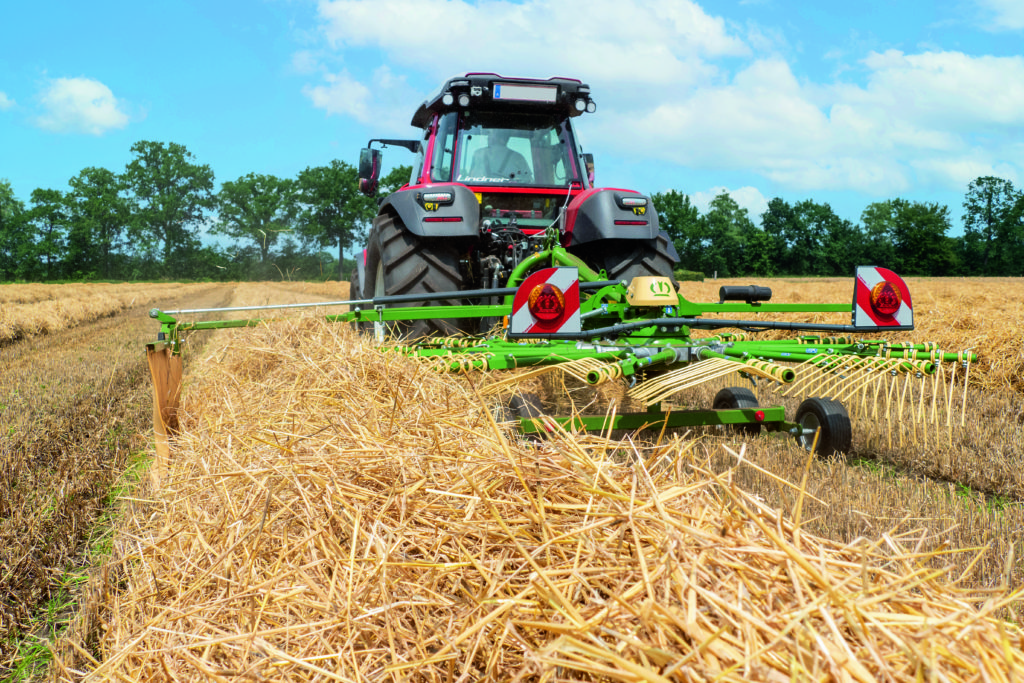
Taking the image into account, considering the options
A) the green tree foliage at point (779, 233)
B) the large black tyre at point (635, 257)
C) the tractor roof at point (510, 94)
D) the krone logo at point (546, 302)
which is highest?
the green tree foliage at point (779, 233)

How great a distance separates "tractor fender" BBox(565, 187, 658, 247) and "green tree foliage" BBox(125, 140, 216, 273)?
54.7 m

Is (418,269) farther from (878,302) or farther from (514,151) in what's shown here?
(878,302)

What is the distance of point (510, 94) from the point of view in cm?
498

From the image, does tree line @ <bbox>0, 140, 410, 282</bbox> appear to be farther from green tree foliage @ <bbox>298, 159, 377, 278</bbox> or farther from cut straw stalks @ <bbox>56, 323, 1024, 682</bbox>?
cut straw stalks @ <bbox>56, 323, 1024, 682</bbox>

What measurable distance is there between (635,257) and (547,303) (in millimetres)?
1723

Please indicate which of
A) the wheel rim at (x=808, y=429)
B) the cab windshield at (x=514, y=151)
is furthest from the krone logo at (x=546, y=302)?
the cab windshield at (x=514, y=151)

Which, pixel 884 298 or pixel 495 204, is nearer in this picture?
pixel 884 298

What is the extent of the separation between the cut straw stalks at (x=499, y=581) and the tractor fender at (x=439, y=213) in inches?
86.0

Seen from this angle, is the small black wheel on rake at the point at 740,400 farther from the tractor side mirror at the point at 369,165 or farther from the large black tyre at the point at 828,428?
the tractor side mirror at the point at 369,165

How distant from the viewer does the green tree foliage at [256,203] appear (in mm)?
47844

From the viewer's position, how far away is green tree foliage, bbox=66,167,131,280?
52.2 meters

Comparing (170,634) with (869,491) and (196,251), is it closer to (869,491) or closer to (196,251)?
(869,491)

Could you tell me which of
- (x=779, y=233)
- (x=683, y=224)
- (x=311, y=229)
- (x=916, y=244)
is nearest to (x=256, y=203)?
(x=311, y=229)

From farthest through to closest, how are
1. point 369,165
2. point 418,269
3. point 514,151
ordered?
point 369,165, point 514,151, point 418,269
